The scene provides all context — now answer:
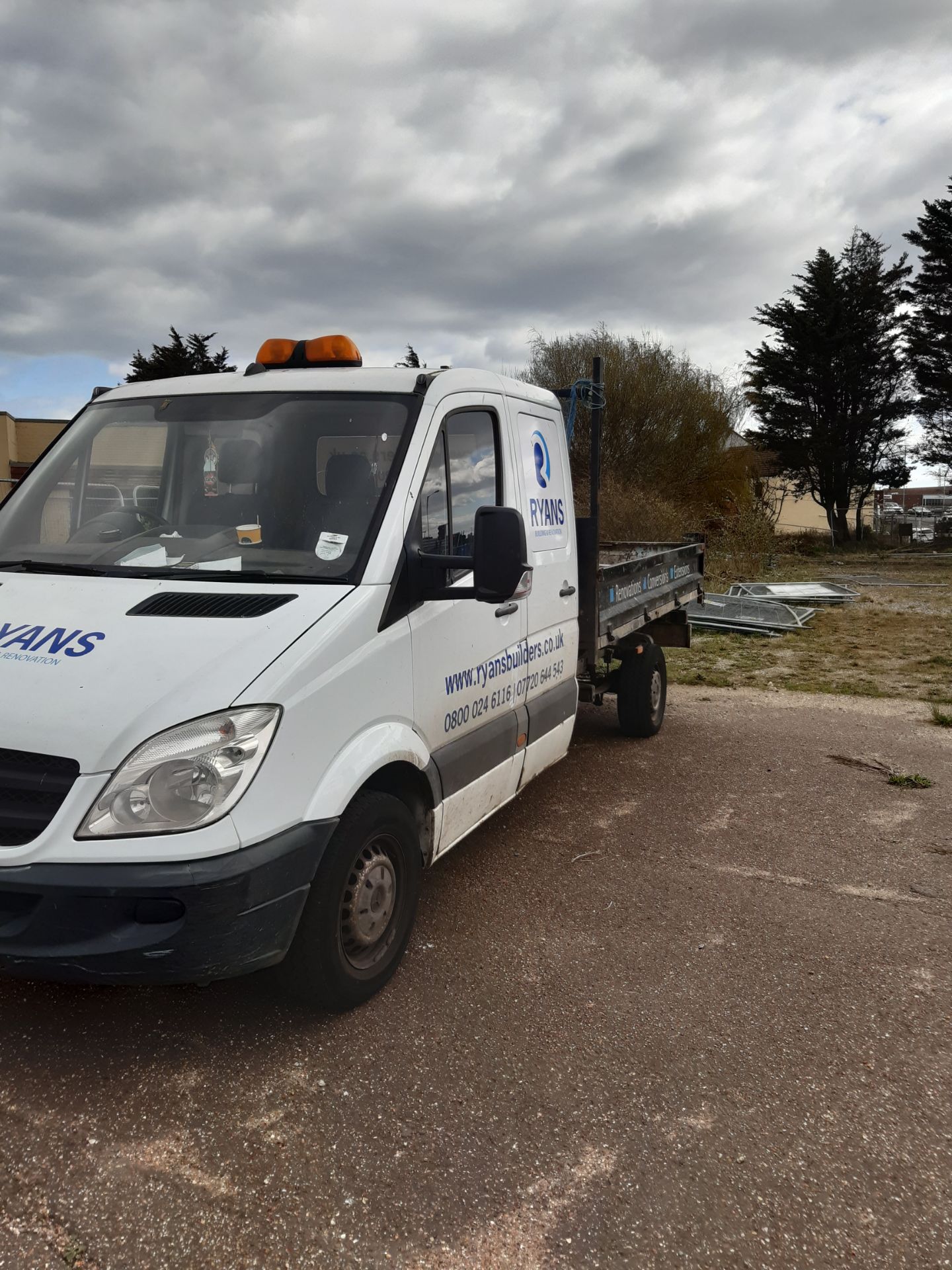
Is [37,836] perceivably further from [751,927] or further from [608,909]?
[751,927]

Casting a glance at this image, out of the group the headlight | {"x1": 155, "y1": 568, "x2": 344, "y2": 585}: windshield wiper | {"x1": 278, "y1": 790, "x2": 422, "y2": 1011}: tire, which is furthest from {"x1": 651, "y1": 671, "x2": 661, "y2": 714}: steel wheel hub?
the headlight

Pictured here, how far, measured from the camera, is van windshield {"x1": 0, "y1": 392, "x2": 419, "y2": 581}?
338cm

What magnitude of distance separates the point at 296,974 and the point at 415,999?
21.5 inches

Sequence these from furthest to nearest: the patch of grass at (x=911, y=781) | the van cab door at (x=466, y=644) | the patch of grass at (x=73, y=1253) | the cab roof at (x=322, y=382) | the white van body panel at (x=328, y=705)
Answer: the patch of grass at (x=911, y=781), the cab roof at (x=322, y=382), the van cab door at (x=466, y=644), the white van body panel at (x=328, y=705), the patch of grass at (x=73, y=1253)

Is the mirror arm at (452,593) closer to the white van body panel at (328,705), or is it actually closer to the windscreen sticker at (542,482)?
the white van body panel at (328,705)

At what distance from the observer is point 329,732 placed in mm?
2924

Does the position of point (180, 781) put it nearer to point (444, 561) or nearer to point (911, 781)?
point (444, 561)

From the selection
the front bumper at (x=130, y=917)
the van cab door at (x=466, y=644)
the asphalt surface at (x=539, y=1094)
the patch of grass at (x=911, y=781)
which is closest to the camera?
the asphalt surface at (x=539, y=1094)

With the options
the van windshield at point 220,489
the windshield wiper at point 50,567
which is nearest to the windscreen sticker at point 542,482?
the van windshield at point 220,489

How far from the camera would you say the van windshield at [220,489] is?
3.38 metres

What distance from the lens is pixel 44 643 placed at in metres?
2.89

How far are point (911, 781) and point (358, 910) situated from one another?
14.1 ft

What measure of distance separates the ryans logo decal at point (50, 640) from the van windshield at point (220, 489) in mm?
475

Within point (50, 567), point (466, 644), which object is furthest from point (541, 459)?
point (50, 567)
